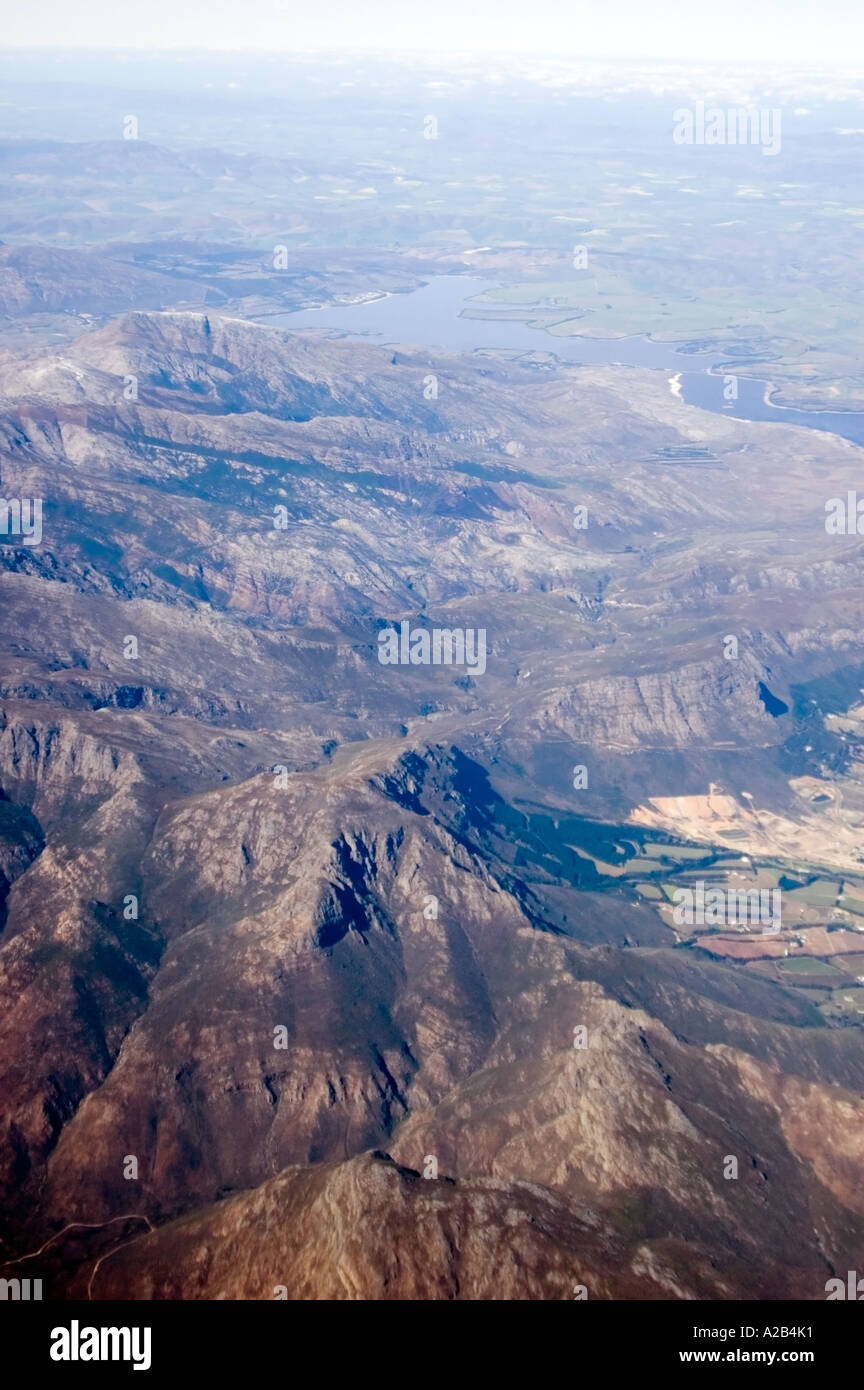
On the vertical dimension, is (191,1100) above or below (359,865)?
below

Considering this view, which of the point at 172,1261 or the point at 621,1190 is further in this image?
the point at 621,1190

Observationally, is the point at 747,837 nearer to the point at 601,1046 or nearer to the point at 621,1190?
the point at 601,1046

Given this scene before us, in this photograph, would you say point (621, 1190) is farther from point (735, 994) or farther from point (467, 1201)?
point (735, 994)

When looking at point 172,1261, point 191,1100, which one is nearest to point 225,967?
point 191,1100

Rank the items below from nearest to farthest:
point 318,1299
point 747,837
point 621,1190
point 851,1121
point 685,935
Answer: point 318,1299, point 621,1190, point 851,1121, point 685,935, point 747,837

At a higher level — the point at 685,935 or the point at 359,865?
the point at 359,865

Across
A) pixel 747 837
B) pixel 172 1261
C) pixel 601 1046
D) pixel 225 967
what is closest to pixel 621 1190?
pixel 601 1046
